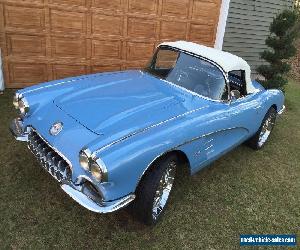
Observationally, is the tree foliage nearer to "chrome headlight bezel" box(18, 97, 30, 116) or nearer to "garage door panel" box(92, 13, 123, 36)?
"garage door panel" box(92, 13, 123, 36)

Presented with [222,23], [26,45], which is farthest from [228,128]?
[222,23]

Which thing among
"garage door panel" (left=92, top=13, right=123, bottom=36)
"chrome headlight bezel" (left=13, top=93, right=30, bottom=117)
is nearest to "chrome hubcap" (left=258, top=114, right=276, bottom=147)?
"garage door panel" (left=92, top=13, right=123, bottom=36)

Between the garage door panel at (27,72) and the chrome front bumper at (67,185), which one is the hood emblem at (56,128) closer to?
the chrome front bumper at (67,185)

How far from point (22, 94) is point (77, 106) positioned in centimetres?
82

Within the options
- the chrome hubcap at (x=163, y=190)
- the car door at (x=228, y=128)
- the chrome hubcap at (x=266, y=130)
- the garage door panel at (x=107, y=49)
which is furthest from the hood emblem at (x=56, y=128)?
the garage door panel at (x=107, y=49)

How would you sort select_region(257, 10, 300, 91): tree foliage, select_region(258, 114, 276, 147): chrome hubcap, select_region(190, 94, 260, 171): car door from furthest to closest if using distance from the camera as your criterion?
1. select_region(257, 10, 300, 91): tree foliage
2. select_region(258, 114, 276, 147): chrome hubcap
3. select_region(190, 94, 260, 171): car door

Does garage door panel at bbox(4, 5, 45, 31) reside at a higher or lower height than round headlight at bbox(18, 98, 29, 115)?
higher

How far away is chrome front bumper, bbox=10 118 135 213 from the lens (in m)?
2.87

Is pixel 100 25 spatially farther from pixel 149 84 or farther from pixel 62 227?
pixel 62 227

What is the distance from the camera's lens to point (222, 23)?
28.5 feet

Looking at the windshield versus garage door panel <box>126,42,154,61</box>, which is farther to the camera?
garage door panel <box>126,42,154,61</box>

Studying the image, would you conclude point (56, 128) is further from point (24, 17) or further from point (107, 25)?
point (107, 25)

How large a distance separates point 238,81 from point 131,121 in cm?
218

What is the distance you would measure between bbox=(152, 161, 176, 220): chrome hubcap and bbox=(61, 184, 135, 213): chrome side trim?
0.55 metres
